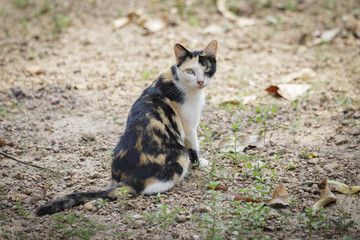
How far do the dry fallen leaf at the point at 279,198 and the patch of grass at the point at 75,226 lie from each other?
1526 mm

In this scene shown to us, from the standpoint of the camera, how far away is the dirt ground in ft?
11.2

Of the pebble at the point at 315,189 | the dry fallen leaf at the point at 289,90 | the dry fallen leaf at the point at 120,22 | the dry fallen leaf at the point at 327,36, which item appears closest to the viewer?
the pebble at the point at 315,189

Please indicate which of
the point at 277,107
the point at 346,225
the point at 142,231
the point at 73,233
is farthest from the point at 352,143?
the point at 73,233

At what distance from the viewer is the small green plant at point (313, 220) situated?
3.17m

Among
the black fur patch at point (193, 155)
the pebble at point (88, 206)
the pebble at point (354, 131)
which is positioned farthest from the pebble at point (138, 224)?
the pebble at point (354, 131)

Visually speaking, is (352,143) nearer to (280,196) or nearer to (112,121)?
(280,196)

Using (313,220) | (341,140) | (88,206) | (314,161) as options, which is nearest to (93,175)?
(88,206)

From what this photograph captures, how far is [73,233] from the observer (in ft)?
10.2

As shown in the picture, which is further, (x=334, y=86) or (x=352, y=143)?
(x=334, y=86)

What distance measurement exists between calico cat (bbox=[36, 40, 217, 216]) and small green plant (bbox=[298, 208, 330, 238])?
1261mm

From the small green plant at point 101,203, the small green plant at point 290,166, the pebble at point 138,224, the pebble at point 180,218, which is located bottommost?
the small green plant at point 290,166

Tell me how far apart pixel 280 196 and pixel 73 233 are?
6.13ft

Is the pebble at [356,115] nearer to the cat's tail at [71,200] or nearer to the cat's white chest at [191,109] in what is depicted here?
the cat's white chest at [191,109]

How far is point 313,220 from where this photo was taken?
3.15 metres
